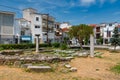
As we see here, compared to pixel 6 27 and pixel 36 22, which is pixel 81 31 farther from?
pixel 36 22

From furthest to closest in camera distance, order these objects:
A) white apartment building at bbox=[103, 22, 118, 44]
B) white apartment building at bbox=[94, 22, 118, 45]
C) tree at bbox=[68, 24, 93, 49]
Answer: white apartment building at bbox=[103, 22, 118, 44] < white apartment building at bbox=[94, 22, 118, 45] < tree at bbox=[68, 24, 93, 49]

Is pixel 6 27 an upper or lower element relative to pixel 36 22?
lower

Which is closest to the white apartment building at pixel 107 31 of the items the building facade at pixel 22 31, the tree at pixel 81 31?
the building facade at pixel 22 31

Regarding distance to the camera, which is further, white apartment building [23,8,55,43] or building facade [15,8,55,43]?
white apartment building [23,8,55,43]

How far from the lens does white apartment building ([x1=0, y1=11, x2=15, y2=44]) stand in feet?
175

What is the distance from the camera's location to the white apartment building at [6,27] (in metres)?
53.3

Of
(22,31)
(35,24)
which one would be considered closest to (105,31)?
(35,24)

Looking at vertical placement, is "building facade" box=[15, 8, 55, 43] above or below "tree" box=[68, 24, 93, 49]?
above

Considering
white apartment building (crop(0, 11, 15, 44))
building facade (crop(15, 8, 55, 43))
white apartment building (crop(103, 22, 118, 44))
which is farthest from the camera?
white apartment building (crop(103, 22, 118, 44))

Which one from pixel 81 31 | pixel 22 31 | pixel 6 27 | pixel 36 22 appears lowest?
pixel 81 31

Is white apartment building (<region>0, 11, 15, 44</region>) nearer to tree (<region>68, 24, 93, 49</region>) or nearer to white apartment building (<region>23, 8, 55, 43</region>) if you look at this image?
white apartment building (<region>23, 8, 55, 43</region>)

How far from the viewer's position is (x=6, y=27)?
54.4 metres

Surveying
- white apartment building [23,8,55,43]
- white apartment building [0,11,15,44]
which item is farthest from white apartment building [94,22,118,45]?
white apartment building [0,11,15,44]

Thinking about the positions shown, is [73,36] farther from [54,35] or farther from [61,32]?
[61,32]
